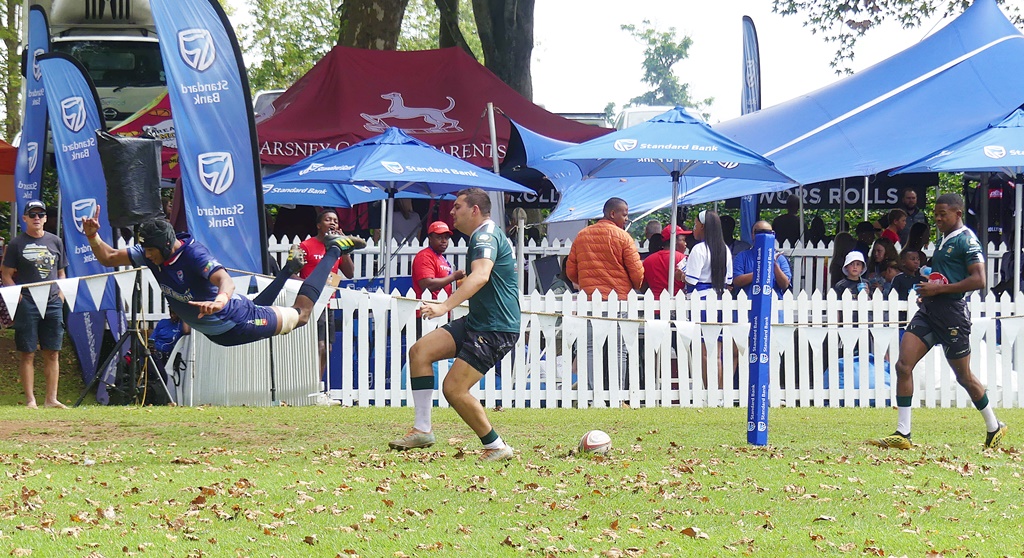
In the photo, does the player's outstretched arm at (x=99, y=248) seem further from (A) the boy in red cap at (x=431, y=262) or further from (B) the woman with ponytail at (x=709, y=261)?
(B) the woman with ponytail at (x=709, y=261)

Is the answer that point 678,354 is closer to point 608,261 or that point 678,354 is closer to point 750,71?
point 608,261

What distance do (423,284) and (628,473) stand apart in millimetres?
5407

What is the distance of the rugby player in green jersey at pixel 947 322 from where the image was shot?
30.5ft

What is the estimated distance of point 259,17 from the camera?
173 feet

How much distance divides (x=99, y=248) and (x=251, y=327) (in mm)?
1279

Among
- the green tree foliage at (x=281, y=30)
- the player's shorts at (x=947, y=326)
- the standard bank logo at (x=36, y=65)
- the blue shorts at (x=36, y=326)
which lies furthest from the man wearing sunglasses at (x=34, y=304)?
the green tree foliage at (x=281, y=30)

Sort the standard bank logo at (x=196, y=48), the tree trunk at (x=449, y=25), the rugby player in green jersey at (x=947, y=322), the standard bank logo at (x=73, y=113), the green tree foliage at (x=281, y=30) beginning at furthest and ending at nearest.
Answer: the green tree foliage at (x=281, y=30) < the tree trunk at (x=449, y=25) < the standard bank logo at (x=73, y=113) < the standard bank logo at (x=196, y=48) < the rugby player in green jersey at (x=947, y=322)

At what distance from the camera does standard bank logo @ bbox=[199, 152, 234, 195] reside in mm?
12945

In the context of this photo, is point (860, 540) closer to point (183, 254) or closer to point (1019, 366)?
point (183, 254)

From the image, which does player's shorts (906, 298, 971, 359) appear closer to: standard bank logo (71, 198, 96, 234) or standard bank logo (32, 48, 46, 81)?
standard bank logo (71, 198, 96, 234)

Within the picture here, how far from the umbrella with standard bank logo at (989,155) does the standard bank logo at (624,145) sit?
119 inches

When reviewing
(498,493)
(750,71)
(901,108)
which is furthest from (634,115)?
(498,493)

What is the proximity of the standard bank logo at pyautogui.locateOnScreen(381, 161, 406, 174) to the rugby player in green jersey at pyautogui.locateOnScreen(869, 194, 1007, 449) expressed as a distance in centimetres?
594

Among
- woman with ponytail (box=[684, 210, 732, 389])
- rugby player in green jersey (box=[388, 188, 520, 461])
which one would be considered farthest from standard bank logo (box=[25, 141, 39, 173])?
rugby player in green jersey (box=[388, 188, 520, 461])
